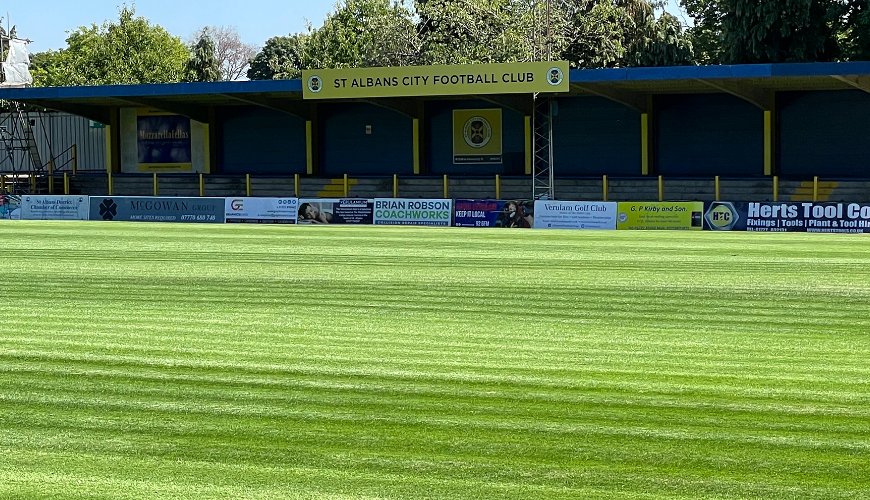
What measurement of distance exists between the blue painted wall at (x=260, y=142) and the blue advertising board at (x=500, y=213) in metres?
13.3

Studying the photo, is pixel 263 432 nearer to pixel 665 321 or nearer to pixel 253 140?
pixel 665 321

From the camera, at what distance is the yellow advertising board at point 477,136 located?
41719 millimetres

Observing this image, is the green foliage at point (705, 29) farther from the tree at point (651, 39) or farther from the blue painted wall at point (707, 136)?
the blue painted wall at point (707, 136)

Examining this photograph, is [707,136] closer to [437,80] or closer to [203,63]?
[437,80]

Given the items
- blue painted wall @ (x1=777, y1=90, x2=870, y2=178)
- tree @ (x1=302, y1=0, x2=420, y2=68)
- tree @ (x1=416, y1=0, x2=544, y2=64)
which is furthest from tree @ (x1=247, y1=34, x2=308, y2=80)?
blue painted wall @ (x1=777, y1=90, x2=870, y2=178)

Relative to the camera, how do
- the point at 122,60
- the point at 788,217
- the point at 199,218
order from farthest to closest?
1. the point at 122,60
2. the point at 199,218
3. the point at 788,217

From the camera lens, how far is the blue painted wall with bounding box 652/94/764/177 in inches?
1517

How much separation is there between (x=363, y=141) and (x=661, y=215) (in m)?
15.6

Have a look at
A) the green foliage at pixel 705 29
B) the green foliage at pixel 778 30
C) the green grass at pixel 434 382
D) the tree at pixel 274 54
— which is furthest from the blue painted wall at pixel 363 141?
the tree at pixel 274 54

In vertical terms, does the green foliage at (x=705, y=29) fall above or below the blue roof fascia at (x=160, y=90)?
above

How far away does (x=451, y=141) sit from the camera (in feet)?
139

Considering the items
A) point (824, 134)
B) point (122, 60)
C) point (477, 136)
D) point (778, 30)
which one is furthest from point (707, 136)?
point (122, 60)

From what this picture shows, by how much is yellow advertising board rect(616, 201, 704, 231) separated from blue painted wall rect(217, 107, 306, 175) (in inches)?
653

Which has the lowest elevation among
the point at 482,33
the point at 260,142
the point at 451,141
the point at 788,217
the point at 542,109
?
the point at 788,217
